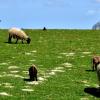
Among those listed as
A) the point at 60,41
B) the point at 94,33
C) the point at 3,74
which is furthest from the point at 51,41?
the point at 3,74

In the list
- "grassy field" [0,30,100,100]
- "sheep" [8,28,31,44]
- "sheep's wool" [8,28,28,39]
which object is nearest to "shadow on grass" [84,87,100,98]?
"grassy field" [0,30,100,100]

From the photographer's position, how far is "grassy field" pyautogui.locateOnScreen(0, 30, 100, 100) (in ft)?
94.5

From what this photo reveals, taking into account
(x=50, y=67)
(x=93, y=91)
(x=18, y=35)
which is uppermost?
(x=18, y=35)

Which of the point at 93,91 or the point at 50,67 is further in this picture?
the point at 50,67

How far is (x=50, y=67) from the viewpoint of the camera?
38.8 metres

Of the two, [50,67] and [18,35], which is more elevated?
[18,35]

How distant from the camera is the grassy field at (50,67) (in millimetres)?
28812

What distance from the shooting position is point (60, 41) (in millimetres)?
61156

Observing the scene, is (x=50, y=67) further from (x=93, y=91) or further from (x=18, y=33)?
(x=18, y=33)

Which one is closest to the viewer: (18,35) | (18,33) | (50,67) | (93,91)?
(93,91)

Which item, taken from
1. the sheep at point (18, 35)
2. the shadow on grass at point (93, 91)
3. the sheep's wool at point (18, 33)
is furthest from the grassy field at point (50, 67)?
the sheep's wool at point (18, 33)

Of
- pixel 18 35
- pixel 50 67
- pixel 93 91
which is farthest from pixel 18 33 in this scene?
pixel 93 91

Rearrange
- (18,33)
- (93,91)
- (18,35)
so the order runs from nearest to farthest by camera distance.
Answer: (93,91), (18,35), (18,33)

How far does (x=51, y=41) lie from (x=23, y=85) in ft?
100
